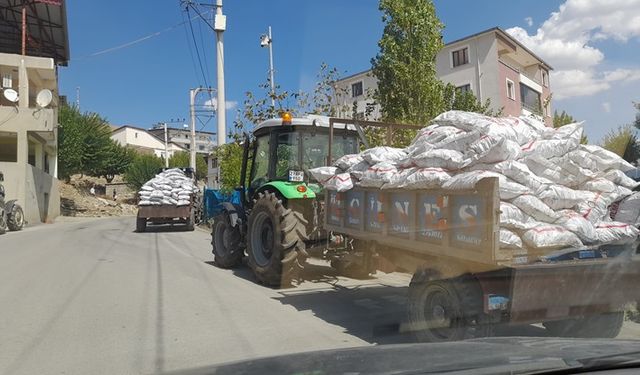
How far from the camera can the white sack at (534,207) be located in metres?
4.27

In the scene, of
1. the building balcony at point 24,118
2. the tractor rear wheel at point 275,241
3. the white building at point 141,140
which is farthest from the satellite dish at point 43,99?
the white building at point 141,140

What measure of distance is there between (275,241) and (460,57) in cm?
2717

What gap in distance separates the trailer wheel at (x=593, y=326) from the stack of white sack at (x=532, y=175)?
0.79 meters

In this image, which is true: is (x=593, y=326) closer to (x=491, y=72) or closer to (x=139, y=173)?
(x=491, y=72)

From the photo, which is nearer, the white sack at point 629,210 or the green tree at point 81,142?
the white sack at point 629,210

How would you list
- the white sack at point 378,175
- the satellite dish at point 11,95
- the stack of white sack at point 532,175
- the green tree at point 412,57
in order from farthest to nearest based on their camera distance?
the satellite dish at point 11,95
the green tree at point 412,57
the white sack at point 378,175
the stack of white sack at point 532,175

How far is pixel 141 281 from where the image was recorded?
28.1ft

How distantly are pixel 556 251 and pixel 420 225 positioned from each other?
1.15 meters

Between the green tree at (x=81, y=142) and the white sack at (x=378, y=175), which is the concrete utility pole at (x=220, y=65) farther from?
the green tree at (x=81, y=142)

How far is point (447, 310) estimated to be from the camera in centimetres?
458

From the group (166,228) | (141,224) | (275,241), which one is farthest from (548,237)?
(166,228)

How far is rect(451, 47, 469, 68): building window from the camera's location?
31.2 metres

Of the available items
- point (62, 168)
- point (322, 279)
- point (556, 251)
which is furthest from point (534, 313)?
point (62, 168)

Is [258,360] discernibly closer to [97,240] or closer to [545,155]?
[545,155]
